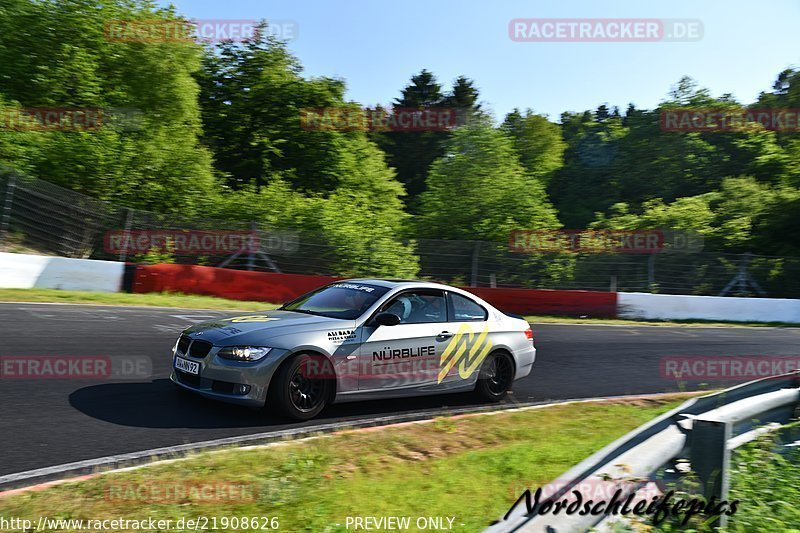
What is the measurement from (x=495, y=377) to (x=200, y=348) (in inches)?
143

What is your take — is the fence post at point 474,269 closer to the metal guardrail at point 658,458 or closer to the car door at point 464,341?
the car door at point 464,341

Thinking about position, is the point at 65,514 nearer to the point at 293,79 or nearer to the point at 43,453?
the point at 43,453

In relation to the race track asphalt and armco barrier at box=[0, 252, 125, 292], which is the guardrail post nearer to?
the race track asphalt

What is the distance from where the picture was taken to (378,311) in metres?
7.47

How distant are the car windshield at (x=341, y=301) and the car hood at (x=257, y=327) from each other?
0.69ft

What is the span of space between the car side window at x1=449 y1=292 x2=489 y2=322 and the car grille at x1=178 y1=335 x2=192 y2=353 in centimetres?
303

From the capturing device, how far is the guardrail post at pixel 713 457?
3539mm

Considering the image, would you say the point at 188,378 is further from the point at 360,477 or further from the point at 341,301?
the point at 360,477

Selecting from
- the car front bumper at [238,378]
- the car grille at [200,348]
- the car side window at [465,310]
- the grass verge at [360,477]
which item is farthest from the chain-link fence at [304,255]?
the grass verge at [360,477]

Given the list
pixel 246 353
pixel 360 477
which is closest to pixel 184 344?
pixel 246 353

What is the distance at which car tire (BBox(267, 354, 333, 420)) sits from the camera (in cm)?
655


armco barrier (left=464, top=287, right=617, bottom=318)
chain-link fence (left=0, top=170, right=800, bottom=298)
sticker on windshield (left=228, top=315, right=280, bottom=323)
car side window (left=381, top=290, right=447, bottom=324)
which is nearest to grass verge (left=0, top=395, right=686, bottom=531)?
car side window (left=381, top=290, right=447, bottom=324)

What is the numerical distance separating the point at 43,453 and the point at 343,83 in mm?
35309

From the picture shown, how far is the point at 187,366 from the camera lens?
6844 mm
